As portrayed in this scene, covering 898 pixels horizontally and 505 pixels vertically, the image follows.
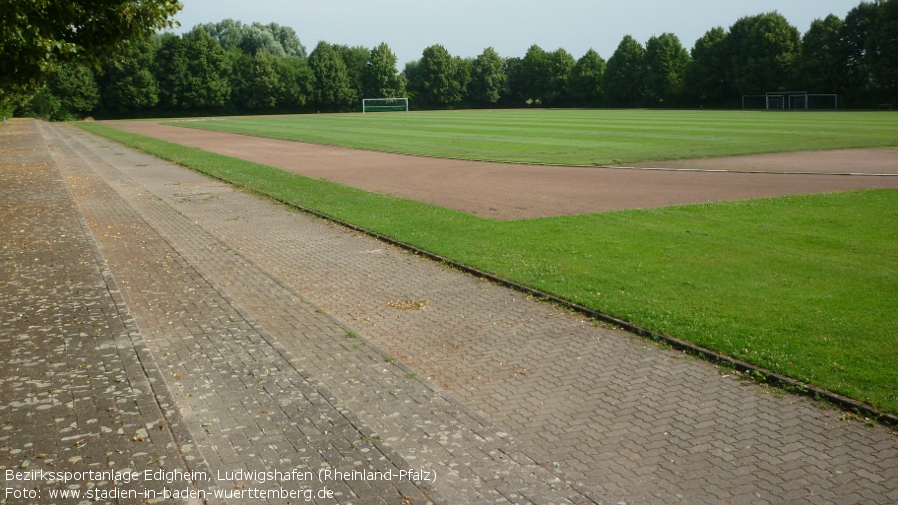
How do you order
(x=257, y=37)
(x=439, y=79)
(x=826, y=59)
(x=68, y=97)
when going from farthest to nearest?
1. (x=257, y=37)
2. (x=439, y=79)
3. (x=68, y=97)
4. (x=826, y=59)

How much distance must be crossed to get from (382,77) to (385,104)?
5698mm

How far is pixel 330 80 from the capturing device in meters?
116

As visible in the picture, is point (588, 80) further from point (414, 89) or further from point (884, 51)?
point (884, 51)

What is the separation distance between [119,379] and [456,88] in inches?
4829

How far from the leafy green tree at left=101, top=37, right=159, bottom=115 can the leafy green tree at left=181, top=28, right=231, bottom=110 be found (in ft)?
15.3

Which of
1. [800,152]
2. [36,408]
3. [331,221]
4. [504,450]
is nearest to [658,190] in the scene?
[331,221]

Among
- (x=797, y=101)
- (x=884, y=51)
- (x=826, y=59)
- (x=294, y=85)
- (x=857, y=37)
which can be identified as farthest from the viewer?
(x=294, y=85)

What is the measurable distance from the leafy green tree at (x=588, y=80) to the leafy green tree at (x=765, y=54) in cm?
2287

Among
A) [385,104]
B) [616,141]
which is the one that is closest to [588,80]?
[385,104]

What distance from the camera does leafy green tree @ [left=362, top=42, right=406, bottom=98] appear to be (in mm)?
122375

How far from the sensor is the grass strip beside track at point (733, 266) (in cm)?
784

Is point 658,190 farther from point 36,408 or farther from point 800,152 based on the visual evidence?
point 36,408

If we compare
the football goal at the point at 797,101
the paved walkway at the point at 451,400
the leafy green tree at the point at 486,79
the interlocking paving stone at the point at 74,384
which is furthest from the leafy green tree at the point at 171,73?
the paved walkway at the point at 451,400

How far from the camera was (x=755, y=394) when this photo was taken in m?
6.84
